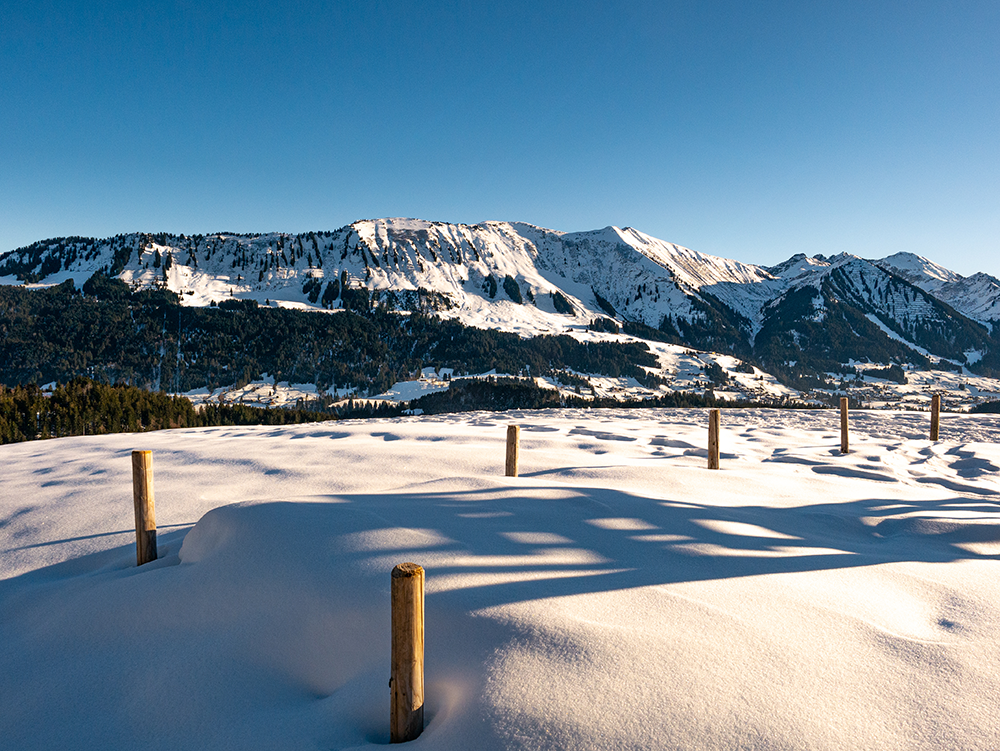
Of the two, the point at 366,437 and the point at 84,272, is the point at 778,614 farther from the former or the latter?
the point at 84,272

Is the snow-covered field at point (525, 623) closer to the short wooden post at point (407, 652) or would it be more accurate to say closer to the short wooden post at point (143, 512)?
the short wooden post at point (407, 652)

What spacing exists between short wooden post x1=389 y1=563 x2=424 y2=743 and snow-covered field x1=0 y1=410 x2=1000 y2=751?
147 mm

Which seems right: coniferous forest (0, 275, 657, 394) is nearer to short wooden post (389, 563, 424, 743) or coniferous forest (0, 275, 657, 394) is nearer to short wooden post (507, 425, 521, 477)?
short wooden post (507, 425, 521, 477)

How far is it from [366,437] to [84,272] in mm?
207071

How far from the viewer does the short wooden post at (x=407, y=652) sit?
8.73 ft

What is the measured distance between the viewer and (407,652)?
270 cm

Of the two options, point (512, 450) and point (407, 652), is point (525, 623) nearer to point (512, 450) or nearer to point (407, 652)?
point (407, 652)

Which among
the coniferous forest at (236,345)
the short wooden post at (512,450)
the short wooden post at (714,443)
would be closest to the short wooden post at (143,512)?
the short wooden post at (512,450)

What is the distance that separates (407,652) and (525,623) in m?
0.94

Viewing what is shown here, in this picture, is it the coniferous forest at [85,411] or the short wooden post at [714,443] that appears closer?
the short wooden post at [714,443]

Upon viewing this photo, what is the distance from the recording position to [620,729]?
2.56 metres

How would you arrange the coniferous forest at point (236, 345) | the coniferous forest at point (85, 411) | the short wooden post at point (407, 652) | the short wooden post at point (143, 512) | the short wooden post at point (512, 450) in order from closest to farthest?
1. the short wooden post at point (407, 652)
2. the short wooden post at point (143, 512)
3. the short wooden post at point (512, 450)
4. the coniferous forest at point (85, 411)
5. the coniferous forest at point (236, 345)

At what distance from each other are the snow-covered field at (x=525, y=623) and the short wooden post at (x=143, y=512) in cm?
43

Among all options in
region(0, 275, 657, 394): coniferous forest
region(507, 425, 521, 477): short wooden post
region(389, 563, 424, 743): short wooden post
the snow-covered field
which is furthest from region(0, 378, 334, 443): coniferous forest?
region(0, 275, 657, 394): coniferous forest
